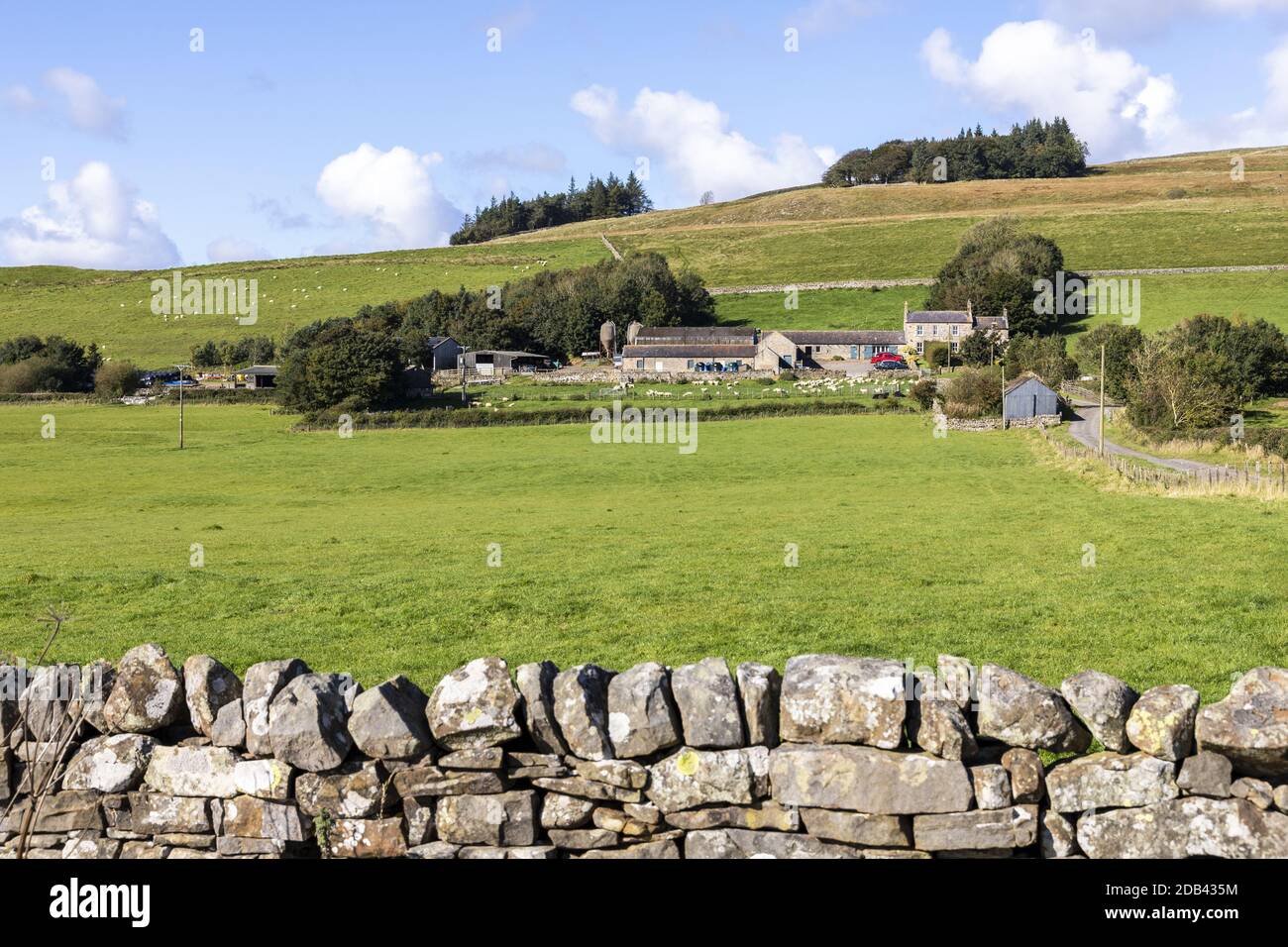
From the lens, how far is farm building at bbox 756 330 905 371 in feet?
381

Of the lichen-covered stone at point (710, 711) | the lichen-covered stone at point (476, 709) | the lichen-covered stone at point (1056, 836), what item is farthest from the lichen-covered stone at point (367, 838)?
the lichen-covered stone at point (1056, 836)

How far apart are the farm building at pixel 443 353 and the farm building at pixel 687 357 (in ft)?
62.0

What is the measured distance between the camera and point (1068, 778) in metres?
7.49

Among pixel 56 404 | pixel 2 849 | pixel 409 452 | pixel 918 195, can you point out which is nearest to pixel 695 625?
pixel 2 849

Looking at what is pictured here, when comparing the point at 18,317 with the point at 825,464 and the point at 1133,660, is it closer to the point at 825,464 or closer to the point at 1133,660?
the point at 825,464

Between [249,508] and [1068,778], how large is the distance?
1451 inches

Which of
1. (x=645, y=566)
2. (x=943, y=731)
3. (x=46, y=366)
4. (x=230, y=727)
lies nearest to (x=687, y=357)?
(x=46, y=366)

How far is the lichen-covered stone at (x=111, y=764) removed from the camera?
816 centimetres

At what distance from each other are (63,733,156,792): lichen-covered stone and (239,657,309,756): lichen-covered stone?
2.27 feet

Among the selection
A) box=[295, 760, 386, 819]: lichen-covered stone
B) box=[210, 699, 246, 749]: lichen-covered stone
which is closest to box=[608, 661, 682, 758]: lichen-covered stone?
box=[295, 760, 386, 819]: lichen-covered stone

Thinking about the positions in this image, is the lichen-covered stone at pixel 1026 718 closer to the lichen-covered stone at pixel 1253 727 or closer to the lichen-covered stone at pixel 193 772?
the lichen-covered stone at pixel 1253 727

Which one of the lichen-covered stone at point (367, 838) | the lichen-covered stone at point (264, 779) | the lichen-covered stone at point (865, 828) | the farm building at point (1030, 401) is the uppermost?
the farm building at point (1030, 401)

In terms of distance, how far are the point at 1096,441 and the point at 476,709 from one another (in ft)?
193

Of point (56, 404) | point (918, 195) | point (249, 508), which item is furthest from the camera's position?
point (918, 195)
